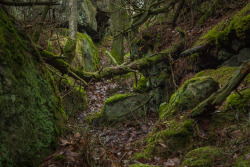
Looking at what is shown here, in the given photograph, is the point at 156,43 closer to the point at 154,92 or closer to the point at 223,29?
the point at 154,92

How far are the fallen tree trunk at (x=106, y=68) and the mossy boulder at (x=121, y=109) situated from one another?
1448 mm

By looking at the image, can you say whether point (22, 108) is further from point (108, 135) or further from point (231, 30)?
point (231, 30)

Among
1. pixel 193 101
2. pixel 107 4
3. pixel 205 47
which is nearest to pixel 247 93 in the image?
pixel 193 101

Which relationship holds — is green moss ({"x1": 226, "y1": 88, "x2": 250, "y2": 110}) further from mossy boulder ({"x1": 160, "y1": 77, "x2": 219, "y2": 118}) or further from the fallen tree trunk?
the fallen tree trunk

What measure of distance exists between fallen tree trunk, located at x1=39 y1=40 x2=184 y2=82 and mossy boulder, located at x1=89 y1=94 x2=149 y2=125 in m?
1.45

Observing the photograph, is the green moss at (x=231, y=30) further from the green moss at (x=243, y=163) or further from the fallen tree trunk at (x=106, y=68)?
the green moss at (x=243, y=163)

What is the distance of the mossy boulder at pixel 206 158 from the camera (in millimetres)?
2230

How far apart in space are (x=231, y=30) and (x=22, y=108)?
5236 millimetres

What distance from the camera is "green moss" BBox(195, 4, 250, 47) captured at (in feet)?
15.6

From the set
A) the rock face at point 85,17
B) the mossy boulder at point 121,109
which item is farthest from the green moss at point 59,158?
the rock face at point 85,17

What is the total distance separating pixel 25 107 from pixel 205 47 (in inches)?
202

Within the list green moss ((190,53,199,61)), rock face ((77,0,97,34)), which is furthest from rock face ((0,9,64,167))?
rock face ((77,0,97,34))

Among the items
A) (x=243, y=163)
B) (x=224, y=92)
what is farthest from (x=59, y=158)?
(x=224, y=92)

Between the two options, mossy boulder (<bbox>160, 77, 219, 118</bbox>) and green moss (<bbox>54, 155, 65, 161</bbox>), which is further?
mossy boulder (<bbox>160, 77, 219, 118</bbox>)
